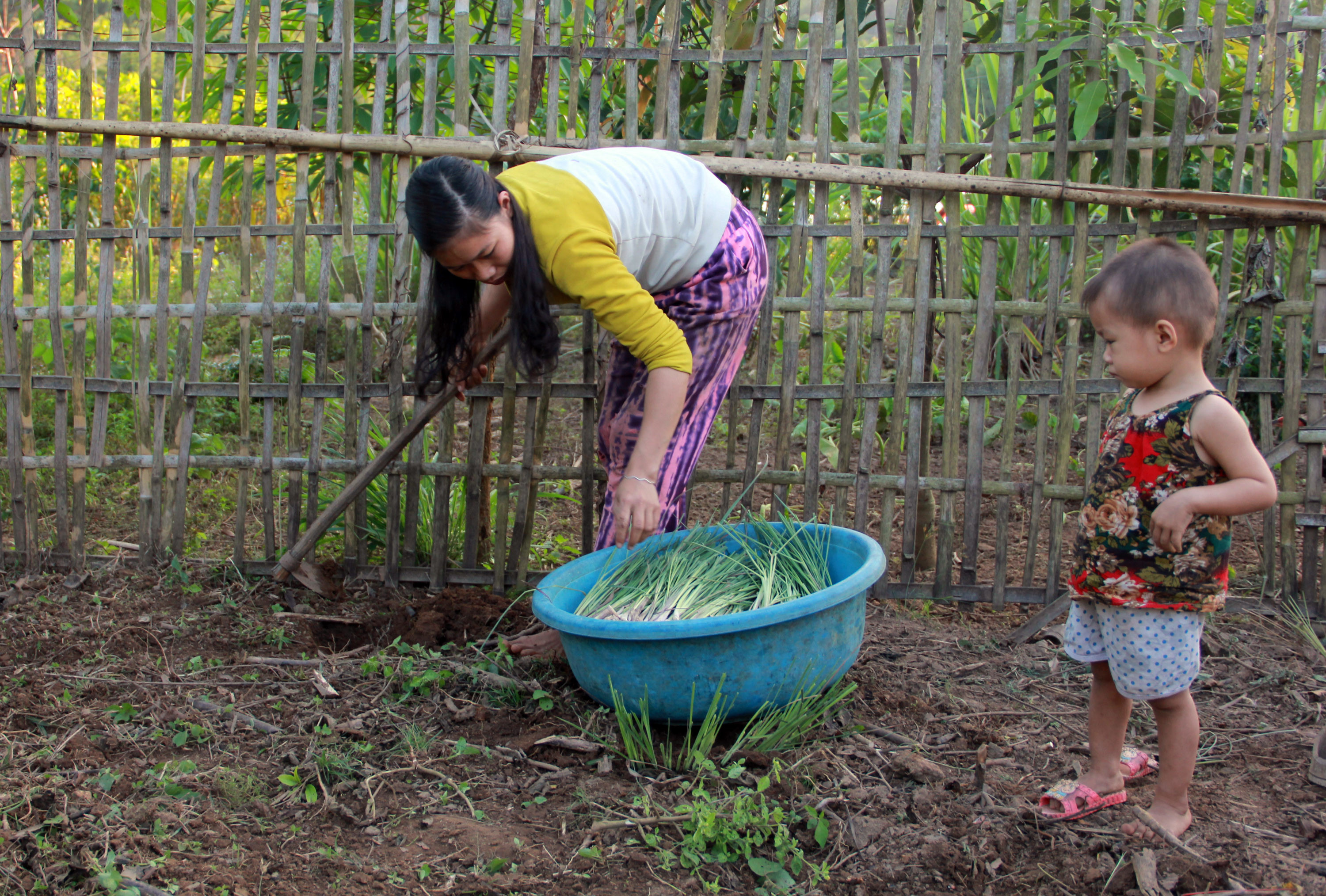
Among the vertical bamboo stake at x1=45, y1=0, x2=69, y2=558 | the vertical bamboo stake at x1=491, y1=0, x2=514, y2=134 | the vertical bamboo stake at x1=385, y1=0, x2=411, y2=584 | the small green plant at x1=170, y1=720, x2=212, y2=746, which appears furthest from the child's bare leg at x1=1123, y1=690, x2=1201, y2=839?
the vertical bamboo stake at x1=45, y1=0, x2=69, y2=558

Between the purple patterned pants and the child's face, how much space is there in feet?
2.91

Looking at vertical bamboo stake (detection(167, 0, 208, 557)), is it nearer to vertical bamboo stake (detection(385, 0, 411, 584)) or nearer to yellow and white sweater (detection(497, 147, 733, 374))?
vertical bamboo stake (detection(385, 0, 411, 584))

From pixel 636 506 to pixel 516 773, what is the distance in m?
0.60

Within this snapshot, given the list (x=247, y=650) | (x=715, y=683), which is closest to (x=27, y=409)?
(x=247, y=650)

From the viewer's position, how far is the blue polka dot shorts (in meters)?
1.72

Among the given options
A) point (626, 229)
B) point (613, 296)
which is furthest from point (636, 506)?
point (626, 229)

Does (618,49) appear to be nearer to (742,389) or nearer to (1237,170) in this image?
(742,389)

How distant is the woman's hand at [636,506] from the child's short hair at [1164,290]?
3.10ft

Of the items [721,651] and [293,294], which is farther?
[293,294]

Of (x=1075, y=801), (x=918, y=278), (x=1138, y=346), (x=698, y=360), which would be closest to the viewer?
(x=1138, y=346)

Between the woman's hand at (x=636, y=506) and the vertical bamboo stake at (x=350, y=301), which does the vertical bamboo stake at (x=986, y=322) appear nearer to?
the woman's hand at (x=636, y=506)

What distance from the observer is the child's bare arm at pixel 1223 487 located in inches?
62.6

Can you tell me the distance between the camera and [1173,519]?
1.61 m

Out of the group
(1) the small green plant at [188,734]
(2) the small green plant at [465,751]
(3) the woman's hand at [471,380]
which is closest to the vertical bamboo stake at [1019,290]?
(3) the woman's hand at [471,380]
